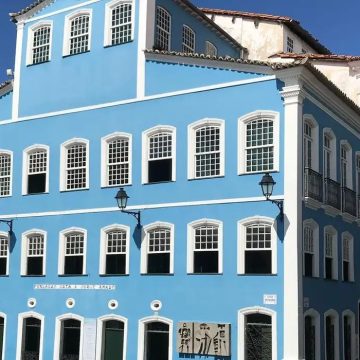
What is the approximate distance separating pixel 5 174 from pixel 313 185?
11417mm

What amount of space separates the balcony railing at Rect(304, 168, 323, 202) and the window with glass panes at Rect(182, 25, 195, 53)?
7607mm

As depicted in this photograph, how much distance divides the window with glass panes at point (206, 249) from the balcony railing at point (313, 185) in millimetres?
2870

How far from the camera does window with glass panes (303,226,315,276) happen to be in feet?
71.0

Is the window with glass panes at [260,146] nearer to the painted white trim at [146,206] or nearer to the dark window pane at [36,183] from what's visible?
the painted white trim at [146,206]

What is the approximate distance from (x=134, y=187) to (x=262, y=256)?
4.90 metres

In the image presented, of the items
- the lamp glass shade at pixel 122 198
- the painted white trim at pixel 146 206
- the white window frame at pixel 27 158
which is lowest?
the painted white trim at pixel 146 206

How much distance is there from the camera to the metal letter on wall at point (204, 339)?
2106 centimetres

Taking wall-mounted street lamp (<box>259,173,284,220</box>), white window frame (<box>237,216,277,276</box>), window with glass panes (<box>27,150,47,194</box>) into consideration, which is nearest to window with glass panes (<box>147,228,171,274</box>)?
white window frame (<box>237,216,277,276</box>)

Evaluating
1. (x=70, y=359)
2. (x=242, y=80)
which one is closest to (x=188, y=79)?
(x=242, y=80)

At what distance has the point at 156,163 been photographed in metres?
23.4

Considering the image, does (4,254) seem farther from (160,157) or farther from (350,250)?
(350,250)

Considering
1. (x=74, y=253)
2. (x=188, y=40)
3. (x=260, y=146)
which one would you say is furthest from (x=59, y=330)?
(x=188, y=40)

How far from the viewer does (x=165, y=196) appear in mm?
23031

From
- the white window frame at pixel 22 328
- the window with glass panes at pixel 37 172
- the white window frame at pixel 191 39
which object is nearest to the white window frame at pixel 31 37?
the window with glass panes at pixel 37 172
